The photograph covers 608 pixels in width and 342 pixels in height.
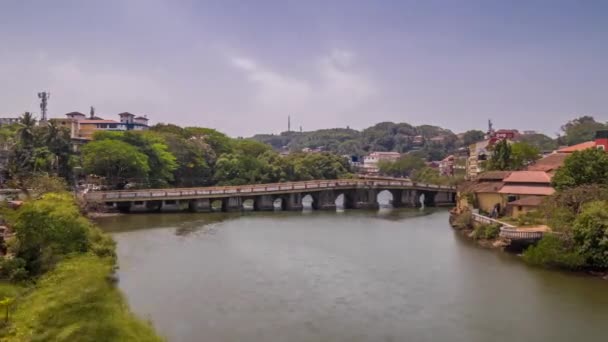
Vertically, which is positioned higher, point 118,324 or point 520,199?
point 520,199

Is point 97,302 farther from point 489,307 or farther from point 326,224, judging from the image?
point 326,224

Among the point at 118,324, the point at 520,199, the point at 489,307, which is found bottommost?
the point at 489,307

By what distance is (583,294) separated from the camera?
74.6 ft

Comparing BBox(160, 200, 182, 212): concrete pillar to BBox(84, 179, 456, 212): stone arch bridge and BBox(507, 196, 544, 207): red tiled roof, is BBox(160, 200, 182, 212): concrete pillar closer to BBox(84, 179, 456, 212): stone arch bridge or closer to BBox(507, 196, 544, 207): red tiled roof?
BBox(84, 179, 456, 212): stone arch bridge

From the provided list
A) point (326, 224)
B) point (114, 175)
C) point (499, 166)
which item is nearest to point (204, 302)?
point (326, 224)

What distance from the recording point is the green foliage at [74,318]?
11.6m

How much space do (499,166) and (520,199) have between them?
55.0 feet

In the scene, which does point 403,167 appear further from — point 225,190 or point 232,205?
point 225,190

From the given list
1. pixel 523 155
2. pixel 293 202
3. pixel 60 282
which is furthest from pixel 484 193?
pixel 60 282

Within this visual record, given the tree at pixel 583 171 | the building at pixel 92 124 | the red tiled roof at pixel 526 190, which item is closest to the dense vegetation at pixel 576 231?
the tree at pixel 583 171

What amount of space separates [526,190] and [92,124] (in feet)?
226

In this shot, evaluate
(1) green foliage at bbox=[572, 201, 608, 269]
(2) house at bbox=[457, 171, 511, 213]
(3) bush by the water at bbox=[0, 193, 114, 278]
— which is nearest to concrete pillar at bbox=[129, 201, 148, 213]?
(3) bush by the water at bbox=[0, 193, 114, 278]

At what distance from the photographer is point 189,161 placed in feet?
205

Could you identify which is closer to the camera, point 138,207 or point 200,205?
point 138,207
